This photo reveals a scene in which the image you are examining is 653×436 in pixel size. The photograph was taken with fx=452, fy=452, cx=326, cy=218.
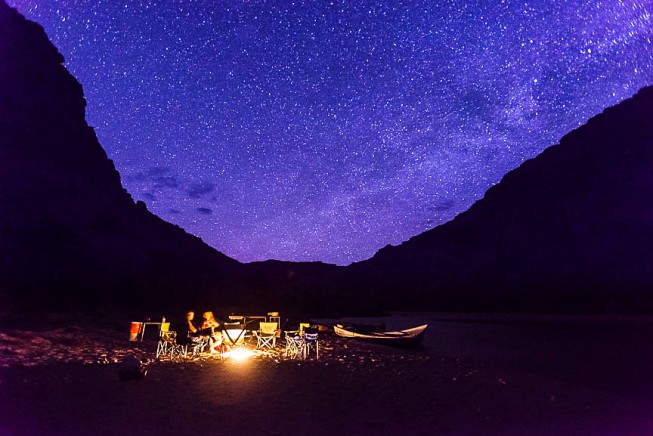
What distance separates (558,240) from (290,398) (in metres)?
147

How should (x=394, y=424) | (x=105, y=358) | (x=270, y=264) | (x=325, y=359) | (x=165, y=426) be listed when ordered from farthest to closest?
1. (x=270, y=264)
2. (x=325, y=359)
3. (x=105, y=358)
4. (x=394, y=424)
5. (x=165, y=426)

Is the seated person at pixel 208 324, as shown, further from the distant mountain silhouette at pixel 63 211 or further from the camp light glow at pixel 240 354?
the distant mountain silhouette at pixel 63 211

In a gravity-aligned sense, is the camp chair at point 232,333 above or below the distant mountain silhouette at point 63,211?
below

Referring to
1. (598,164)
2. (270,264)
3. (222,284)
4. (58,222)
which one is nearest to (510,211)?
(598,164)

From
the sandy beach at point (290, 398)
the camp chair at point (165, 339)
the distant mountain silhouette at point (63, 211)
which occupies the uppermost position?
the distant mountain silhouette at point (63, 211)

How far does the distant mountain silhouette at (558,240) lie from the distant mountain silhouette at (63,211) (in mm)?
60555

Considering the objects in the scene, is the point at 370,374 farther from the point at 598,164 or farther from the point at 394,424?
the point at 598,164

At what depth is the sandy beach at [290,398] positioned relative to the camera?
6.90 metres

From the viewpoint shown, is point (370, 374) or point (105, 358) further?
point (105, 358)

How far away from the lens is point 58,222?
234 ft

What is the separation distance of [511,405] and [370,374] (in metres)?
4.22

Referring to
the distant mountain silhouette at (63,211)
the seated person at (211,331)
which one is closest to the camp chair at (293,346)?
the seated person at (211,331)

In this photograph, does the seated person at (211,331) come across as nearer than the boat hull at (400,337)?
Yes

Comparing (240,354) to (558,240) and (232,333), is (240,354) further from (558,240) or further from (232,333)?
(558,240)
